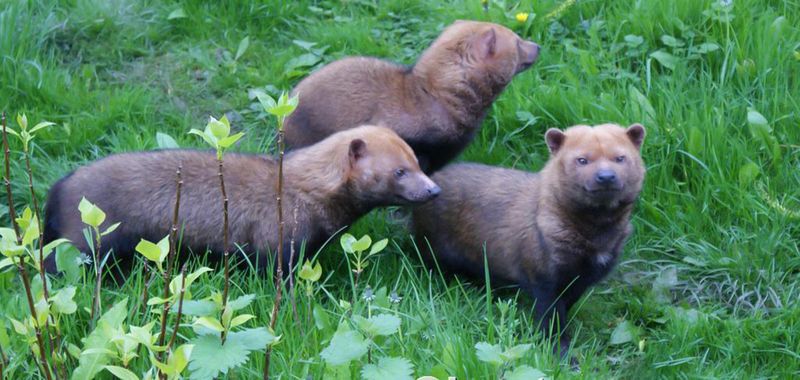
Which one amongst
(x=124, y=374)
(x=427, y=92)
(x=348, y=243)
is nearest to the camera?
(x=124, y=374)

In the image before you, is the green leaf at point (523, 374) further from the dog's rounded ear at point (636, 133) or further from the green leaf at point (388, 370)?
the dog's rounded ear at point (636, 133)

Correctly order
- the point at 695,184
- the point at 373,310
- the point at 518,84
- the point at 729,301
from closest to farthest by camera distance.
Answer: the point at 373,310 < the point at 729,301 < the point at 695,184 < the point at 518,84

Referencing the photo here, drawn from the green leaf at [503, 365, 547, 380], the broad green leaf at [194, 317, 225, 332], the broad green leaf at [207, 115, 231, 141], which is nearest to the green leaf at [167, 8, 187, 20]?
the broad green leaf at [207, 115, 231, 141]

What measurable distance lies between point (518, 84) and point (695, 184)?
4.65 feet

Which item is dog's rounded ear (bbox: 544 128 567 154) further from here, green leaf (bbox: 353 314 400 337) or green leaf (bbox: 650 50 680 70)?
green leaf (bbox: 353 314 400 337)

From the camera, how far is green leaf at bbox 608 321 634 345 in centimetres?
511

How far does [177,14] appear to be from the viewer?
7.38m

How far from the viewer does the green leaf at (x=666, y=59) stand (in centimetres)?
638

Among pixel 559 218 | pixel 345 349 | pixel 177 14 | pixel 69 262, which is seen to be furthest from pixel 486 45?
pixel 345 349

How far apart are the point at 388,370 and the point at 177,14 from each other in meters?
4.50

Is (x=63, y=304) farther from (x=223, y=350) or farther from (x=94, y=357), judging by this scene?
(x=223, y=350)

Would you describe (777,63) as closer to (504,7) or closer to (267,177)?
(504,7)

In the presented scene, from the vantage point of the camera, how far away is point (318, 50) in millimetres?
7191

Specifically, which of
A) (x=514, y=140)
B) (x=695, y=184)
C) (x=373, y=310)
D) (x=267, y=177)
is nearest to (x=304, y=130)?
(x=267, y=177)
